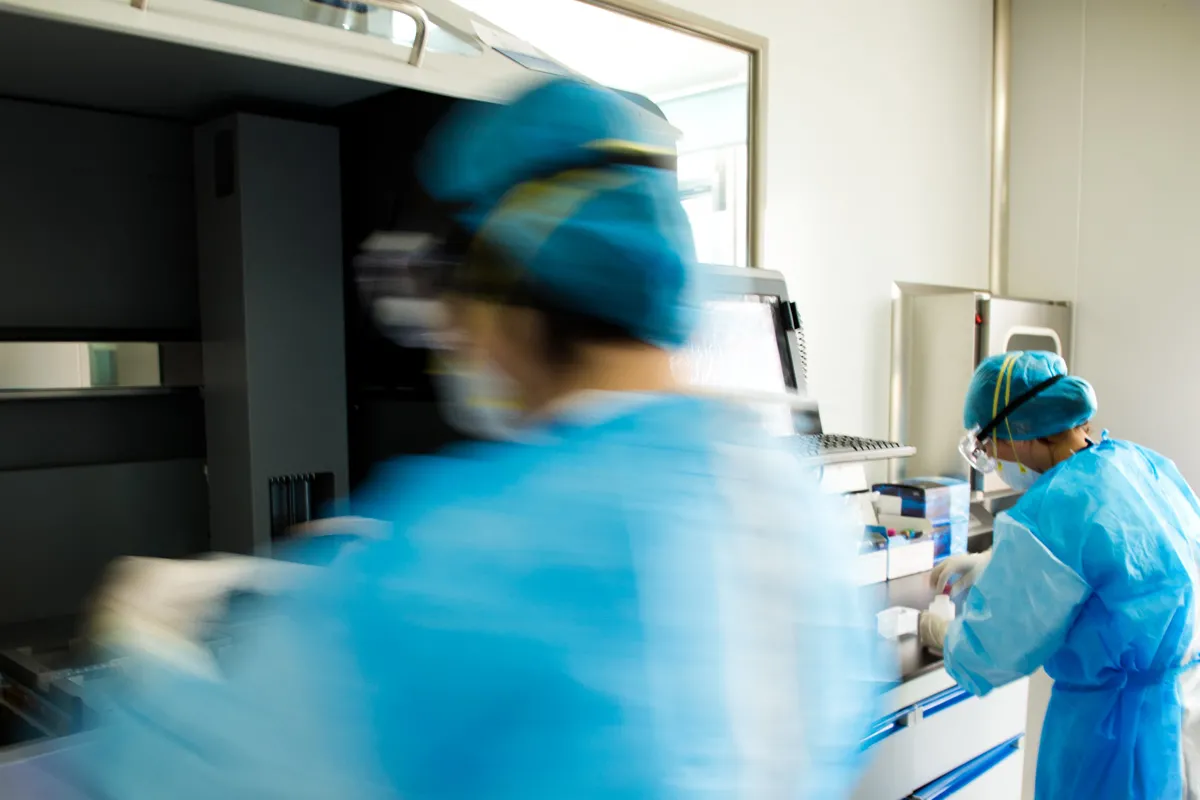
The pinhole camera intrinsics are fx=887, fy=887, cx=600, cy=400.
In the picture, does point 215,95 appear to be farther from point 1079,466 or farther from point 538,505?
point 1079,466

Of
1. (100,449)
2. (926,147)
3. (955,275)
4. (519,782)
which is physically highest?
(926,147)

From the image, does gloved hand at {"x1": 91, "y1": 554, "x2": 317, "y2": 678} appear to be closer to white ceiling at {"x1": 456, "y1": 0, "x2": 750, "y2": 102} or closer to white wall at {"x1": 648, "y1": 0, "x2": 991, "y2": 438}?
white ceiling at {"x1": 456, "y1": 0, "x2": 750, "y2": 102}

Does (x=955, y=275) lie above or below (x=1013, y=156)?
below

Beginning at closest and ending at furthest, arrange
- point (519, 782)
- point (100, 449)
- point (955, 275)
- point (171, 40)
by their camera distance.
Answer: point (519, 782) < point (171, 40) < point (100, 449) < point (955, 275)

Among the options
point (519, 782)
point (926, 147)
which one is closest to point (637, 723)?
point (519, 782)

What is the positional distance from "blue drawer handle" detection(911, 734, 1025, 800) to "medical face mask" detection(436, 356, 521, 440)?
4.64ft

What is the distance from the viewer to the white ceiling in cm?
176

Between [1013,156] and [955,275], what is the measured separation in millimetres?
561

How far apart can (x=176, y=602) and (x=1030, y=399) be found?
1.51m

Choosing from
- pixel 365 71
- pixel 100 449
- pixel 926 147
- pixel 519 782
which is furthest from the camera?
pixel 926 147

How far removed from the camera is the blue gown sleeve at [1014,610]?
1.44m

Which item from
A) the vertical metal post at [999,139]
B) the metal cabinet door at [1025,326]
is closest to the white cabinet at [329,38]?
the metal cabinet door at [1025,326]

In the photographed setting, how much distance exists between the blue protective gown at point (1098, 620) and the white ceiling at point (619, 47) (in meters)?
1.18

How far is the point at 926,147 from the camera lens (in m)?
2.83
